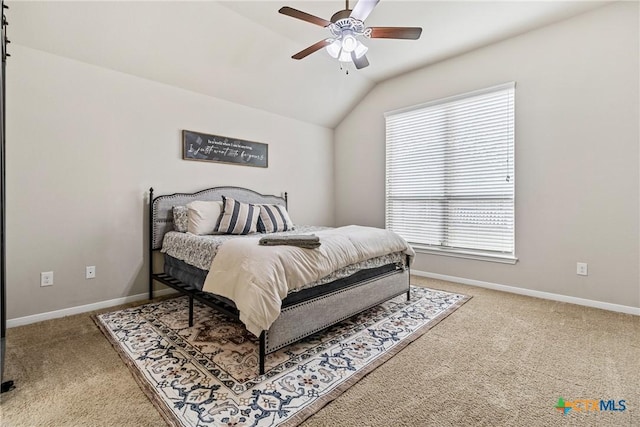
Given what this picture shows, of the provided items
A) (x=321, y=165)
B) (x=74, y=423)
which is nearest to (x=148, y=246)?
(x=74, y=423)

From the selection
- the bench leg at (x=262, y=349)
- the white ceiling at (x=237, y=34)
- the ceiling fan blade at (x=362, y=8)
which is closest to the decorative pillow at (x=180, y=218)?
the white ceiling at (x=237, y=34)

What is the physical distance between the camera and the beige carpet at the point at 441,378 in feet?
4.83

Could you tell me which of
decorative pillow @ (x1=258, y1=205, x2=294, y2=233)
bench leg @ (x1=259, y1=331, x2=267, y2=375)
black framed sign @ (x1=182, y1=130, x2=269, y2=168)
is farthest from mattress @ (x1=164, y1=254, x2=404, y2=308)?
black framed sign @ (x1=182, y1=130, x2=269, y2=168)

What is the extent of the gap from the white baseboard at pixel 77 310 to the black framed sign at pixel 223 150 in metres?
1.61

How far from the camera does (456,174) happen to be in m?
3.93

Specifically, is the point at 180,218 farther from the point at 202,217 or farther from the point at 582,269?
the point at 582,269

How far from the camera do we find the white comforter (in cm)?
177

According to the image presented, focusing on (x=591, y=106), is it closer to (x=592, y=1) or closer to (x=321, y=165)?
(x=592, y=1)

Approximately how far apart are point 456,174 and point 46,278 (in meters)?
4.55

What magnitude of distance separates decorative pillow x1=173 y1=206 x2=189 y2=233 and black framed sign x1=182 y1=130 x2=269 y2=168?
65 cm

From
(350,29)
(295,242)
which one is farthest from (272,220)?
(350,29)

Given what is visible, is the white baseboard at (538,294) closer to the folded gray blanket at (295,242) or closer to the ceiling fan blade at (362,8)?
the folded gray blanket at (295,242)

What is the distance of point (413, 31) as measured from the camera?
2.27m

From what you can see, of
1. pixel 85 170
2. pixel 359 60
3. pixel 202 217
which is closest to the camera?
pixel 359 60
